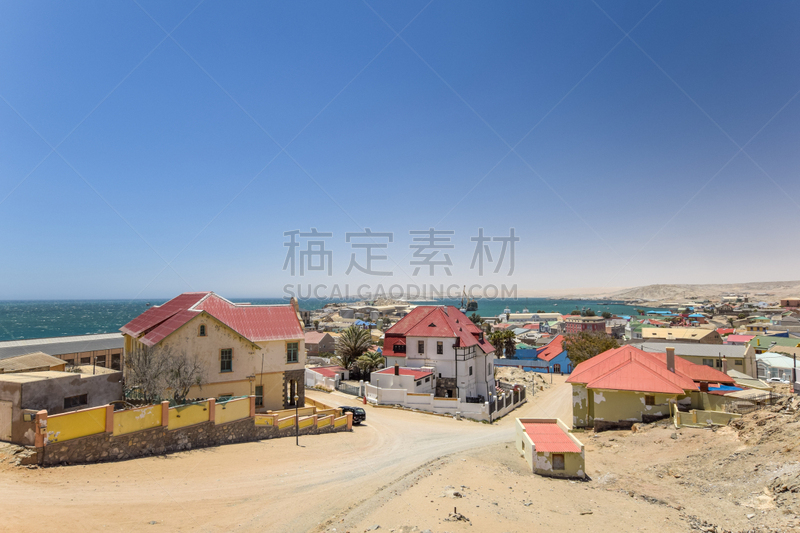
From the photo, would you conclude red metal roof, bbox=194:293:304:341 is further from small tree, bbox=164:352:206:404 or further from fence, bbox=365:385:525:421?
fence, bbox=365:385:525:421

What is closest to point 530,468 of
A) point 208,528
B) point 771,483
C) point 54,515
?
point 771,483

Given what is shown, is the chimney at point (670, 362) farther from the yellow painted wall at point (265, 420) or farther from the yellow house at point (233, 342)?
the yellow painted wall at point (265, 420)

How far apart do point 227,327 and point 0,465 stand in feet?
44.6

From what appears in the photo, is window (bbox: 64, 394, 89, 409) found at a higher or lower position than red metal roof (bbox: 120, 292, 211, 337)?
lower

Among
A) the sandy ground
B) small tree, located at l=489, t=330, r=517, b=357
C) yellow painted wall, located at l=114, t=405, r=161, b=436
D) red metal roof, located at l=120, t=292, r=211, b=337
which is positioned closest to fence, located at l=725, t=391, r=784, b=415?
the sandy ground

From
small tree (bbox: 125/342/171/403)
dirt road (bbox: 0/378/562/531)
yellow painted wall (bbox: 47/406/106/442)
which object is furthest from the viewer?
small tree (bbox: 125/342/171/403)

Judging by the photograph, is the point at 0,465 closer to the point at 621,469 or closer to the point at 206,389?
the point at 206,389

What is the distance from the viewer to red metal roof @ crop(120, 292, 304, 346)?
27.8 m

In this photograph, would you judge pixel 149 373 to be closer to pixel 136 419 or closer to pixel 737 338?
pixel 136 419

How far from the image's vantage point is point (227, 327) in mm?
27391

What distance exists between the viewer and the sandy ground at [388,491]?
1322 centimetres

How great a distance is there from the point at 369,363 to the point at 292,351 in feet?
49.7

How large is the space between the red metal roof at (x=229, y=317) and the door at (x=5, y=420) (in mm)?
10276

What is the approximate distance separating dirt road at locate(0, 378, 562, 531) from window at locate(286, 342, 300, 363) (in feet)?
26.0
